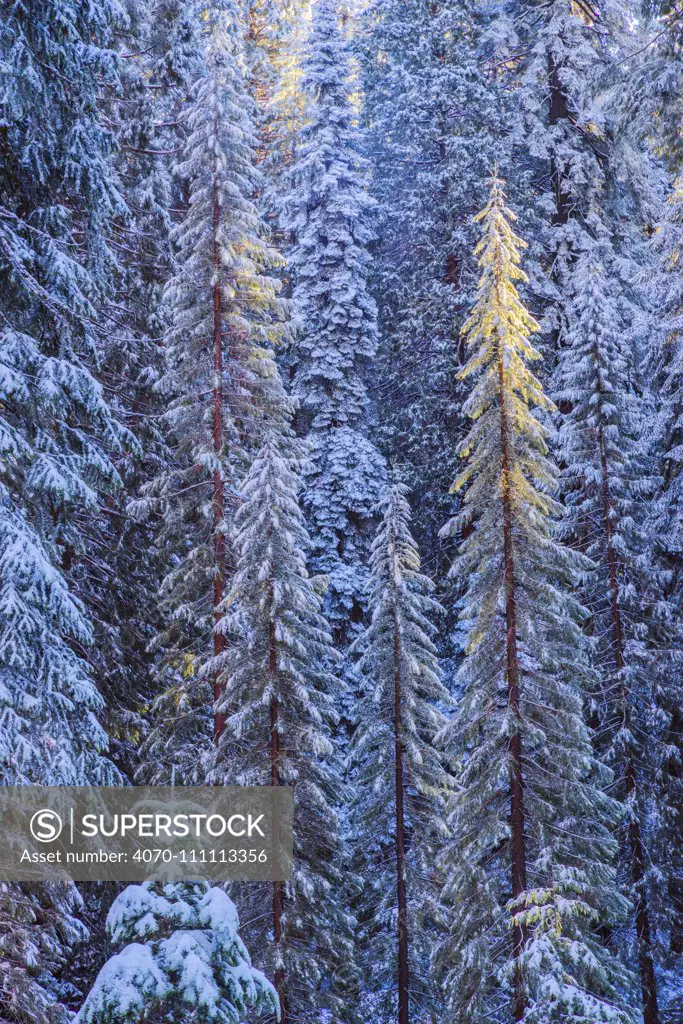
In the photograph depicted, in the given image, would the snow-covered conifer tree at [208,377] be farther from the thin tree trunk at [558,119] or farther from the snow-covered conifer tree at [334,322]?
the thin tree trunk at [558,119]

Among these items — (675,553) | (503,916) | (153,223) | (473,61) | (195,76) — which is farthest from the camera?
(473,61)

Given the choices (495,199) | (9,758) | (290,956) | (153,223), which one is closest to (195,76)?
(153,223)

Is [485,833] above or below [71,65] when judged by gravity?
below

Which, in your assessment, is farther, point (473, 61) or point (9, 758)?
point (473, 61)

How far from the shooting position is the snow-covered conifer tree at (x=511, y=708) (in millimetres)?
11891

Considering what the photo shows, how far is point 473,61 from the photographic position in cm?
2459

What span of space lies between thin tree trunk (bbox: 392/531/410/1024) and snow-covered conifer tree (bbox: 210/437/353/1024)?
143 cm

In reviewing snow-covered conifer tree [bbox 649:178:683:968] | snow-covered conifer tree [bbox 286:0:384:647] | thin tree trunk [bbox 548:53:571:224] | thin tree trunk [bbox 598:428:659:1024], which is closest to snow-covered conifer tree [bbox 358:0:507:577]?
snow-covered conifer tree [bbox 286:0:384:647]

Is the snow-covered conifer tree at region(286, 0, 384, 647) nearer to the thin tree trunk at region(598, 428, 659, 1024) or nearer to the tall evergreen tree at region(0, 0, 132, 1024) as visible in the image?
the thin tree trunk at region(598, 428, 659, 1024)

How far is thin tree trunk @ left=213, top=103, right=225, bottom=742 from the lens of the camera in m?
14.4

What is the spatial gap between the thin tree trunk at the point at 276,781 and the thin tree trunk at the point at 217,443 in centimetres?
131

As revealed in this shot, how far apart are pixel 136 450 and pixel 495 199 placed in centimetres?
684

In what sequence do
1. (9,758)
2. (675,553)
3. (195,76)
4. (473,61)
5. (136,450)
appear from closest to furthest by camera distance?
(9,758) → (136,450) → (675,553) → (195,76) → (473,61)

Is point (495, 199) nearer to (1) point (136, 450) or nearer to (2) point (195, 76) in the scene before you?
(1) point (136, 450)
